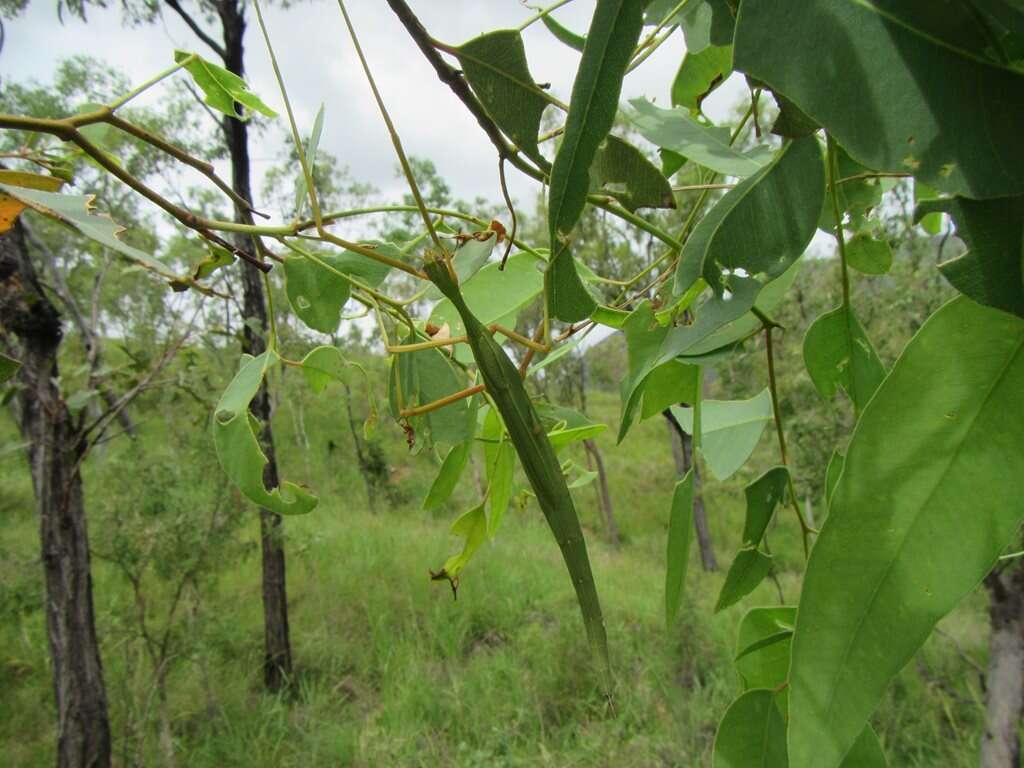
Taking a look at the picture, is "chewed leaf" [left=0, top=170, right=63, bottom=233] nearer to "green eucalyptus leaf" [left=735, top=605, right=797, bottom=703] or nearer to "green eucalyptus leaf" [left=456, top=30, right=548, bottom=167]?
"green eucalyptus leaf" [left=456, top=30, right=548, bottom=167]

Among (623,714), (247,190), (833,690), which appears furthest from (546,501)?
(247,190)

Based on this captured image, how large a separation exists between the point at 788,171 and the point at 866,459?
0.11 meters

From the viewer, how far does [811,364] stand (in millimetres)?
339

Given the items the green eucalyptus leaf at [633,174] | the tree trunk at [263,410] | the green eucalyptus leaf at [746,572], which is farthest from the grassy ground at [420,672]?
the green eucalyptus leaf at [633,174]

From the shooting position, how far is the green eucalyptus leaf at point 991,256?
16 cm

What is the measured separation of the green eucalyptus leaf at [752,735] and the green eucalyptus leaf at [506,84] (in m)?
0.29

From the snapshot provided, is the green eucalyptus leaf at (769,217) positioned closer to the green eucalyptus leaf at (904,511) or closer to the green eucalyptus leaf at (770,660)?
the green eucalyptus leaf at (904,511)

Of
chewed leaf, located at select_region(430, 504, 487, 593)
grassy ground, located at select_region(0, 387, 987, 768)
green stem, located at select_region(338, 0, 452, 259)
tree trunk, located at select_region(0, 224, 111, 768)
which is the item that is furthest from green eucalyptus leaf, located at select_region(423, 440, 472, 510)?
grassy ground, located at select_region(0, 387, 987, 768)

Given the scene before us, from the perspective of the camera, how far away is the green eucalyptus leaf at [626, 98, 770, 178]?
0.93ft

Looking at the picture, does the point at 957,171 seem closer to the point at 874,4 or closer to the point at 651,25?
the point at 874,4

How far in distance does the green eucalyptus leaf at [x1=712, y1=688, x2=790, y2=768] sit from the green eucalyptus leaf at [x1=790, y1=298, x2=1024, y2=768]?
5.9 inches

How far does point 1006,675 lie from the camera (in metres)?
1.78

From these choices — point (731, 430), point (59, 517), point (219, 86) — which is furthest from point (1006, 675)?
point (59, 517)

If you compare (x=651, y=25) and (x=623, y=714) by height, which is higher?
(x=651, y=25)
